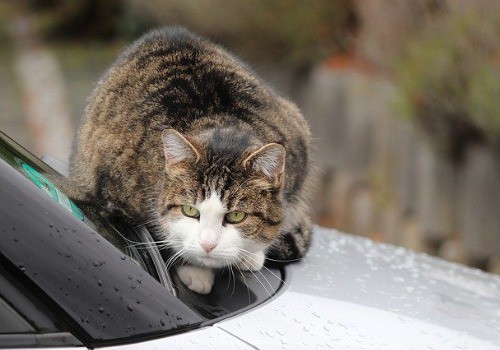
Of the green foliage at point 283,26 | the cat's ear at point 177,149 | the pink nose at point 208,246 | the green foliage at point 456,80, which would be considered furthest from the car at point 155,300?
the green foliage at point 283,26

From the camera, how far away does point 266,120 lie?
3.75 m

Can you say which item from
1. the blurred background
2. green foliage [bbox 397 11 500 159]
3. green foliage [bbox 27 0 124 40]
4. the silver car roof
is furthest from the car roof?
green foliage [bbox 27 0 124 40]

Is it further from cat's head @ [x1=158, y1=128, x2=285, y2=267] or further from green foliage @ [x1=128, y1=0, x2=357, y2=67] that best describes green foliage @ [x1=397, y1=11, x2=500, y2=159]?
cat's head @ [x1=158, y1=128, x2=285, y2=267]

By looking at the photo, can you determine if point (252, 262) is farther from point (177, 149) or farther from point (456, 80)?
point (456, 80)

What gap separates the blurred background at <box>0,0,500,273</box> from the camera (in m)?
6.60

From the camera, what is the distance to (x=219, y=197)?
3211 millimetres

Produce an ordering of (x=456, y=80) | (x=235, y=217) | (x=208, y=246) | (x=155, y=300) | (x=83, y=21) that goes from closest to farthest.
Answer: (x=155, y=300)
(x=208, y=246)
(x=235, y=217)
(x=456, y=80)
(x=83, y=21)

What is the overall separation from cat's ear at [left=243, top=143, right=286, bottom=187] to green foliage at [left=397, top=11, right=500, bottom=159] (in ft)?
10.6

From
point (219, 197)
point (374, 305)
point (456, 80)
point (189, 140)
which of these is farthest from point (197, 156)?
point (456, 80)

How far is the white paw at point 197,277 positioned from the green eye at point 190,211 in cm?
26

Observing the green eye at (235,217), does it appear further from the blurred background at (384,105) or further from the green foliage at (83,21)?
the green foliage at (83,21)

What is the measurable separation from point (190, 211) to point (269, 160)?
1.00 ft

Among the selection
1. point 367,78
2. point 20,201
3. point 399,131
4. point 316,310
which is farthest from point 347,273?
point 367,78

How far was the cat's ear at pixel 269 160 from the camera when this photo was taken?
3.21 m
